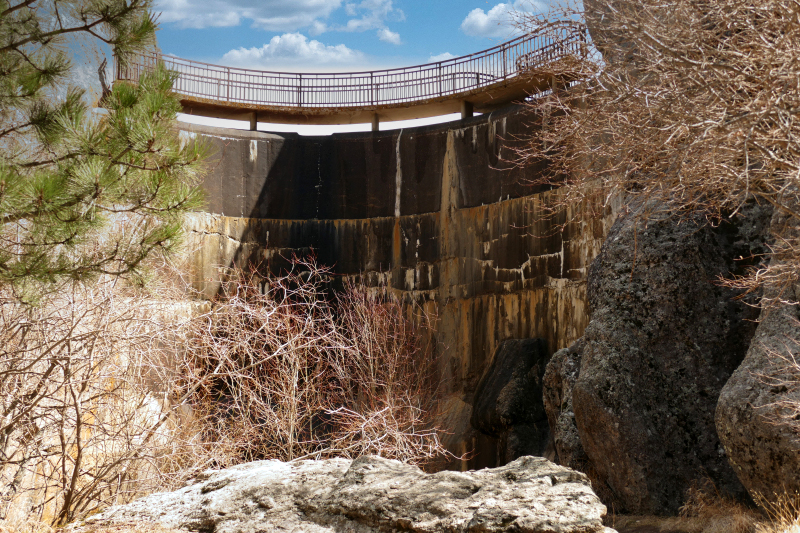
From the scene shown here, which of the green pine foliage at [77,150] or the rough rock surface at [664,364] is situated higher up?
the green pine foliage at [77,150]

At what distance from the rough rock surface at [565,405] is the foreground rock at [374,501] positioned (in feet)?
22.5

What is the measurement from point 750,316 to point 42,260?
28.2ft

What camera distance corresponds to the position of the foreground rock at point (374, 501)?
4082 mm

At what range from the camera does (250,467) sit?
213 inches

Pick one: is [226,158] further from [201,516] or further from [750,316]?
[201,516]

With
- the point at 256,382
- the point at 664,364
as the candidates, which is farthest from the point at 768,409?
the point at 256,382

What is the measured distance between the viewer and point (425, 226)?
19.8 metres

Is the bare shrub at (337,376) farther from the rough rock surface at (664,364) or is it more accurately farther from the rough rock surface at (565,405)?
the rough rock surface at (664,364)

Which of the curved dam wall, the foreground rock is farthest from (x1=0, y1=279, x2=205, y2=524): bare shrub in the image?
the curved dam wall

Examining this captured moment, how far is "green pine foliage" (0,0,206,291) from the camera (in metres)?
5.44

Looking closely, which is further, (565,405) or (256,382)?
(256,382)

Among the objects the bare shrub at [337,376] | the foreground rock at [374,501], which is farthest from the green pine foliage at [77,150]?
the bare shrub at [337,376]

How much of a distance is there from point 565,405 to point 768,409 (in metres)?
4.38

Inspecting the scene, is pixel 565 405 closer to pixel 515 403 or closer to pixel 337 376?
pixel 515 403
